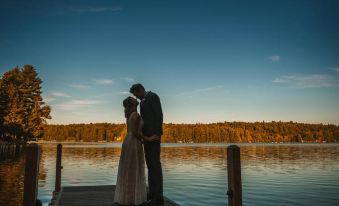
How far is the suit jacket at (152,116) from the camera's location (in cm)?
939

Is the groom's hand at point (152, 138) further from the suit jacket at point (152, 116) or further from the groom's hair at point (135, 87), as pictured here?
the groom's hair at point (135, 87)

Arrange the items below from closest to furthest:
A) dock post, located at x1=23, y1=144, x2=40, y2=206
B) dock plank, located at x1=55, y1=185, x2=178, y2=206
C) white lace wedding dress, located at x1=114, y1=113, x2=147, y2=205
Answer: dock post, located at x1=23, y1=144, x2=40, y2=206, white lace wedding dress, located at x1=114, y1=113, x2=147, y2=205, dock plank, located at x1=55, y1=185, x2=178, y2=206

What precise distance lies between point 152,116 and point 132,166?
1445 millimetres

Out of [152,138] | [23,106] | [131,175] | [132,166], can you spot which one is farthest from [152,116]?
[23,106]

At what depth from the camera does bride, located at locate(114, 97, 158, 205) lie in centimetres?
920

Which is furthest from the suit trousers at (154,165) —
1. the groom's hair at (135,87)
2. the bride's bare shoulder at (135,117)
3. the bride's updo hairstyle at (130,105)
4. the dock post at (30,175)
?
the dock post at (30,175)

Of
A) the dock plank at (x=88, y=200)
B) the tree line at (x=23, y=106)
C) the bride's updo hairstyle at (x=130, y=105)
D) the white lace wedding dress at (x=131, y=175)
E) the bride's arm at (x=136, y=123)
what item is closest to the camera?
the white lace wedding dress at (x=131, y=175)

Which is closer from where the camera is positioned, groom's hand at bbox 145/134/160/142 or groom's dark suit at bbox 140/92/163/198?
groom's hand at bbox 145/134/160/142

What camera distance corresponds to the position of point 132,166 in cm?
938

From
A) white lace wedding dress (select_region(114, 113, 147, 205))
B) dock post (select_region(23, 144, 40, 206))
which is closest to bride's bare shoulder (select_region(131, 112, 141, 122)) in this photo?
white lace wedding dress (select_region(114, 113, 147, 205))

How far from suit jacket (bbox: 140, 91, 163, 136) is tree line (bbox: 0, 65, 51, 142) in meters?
56.3

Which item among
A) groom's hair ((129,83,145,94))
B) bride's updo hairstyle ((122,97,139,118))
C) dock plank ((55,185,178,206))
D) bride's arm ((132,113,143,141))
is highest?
groom's hair ((129,83,145,94))

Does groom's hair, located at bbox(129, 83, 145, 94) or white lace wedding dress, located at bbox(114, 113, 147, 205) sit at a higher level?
groom's hair, located at bbox(129, 83, 145, 94)

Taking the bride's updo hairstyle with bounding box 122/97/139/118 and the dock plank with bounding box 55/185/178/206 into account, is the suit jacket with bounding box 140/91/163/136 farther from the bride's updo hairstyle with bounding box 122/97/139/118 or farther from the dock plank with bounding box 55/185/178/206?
the dock plank with bounding box 55/185/178/206
